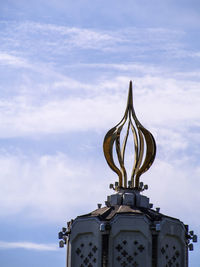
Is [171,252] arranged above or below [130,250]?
above

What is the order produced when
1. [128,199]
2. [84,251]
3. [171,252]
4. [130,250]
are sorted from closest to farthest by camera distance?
[130,250] → [84,251] → [171,252] → [128,199]

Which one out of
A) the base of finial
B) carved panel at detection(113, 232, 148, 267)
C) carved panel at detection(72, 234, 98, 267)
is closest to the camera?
carved panel at detection(113, 232, 148, 267)

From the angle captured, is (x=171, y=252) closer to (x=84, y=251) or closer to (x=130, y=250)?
(x=130, y=250)

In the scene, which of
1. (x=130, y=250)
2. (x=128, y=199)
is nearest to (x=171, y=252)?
Result: (x=130, y=250)

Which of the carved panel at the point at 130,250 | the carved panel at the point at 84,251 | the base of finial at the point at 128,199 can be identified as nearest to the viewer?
the carved panel at the point at 130,250

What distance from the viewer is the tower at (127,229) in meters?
84.6

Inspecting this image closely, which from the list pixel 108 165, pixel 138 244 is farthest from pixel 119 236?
pixel 108 165

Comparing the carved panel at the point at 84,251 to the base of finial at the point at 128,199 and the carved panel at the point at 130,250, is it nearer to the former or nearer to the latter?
the carved panel at the point at 130,250

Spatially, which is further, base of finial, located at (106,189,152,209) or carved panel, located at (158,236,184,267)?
base of finial, located at (106,189,152,209)

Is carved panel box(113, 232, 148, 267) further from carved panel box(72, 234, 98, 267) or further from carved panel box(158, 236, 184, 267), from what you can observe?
carved panel box(72, 234, 98, 267)

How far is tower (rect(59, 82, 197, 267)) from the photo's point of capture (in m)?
84.6

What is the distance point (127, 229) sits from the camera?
278 feet

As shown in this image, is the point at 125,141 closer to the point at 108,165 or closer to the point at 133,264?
the point at 108,165

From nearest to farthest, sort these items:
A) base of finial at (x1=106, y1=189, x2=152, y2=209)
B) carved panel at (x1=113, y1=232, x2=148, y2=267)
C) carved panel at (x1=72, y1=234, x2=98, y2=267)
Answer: carved panel at (x1=113, y1=232, x2=148, y2=267)
carved panel at (x1=72, y1=234, x2=98, y2=267)
base of finial at (x1=106, y1=189, x2=152, y2=209)
